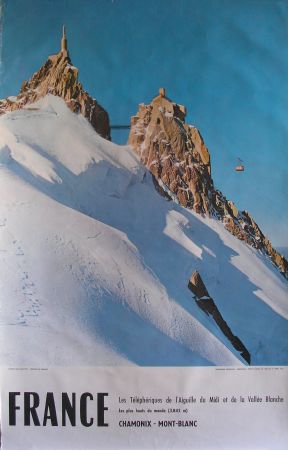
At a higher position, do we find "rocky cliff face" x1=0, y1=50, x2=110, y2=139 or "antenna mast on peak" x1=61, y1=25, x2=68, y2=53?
"antenna mast on peak" x1=61, y1=25, x2=68, y2=53

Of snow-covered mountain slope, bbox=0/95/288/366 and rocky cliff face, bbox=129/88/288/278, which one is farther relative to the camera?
rocky cliff face, bbox=129/88/288/278

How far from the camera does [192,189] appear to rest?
144cm

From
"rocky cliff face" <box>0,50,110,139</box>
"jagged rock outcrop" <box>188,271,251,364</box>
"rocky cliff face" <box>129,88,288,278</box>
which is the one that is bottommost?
"jagged rock outcrop" <box>188,271,251,364</box>

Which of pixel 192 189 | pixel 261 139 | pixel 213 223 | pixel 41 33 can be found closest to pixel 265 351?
pixel 213 223

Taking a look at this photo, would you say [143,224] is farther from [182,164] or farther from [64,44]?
[64,44]

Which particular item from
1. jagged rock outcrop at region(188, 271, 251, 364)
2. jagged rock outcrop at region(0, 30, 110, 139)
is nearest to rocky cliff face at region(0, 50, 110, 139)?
jagged rock outcrop at region(0, 30, 110, 139)

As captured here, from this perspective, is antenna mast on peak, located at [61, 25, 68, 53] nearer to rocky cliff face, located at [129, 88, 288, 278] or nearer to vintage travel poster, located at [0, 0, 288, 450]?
vintage travel poster, located at [0, 0, 288, 450]

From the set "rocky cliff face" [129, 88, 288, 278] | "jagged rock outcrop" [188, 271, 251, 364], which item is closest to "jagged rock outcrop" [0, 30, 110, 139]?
"rocky cliff face" [129, 88, 288, 278]

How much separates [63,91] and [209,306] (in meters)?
0.79

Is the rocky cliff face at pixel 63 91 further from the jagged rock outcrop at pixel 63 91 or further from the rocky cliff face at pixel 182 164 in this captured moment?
the rocky cliff face at pixel 182 164

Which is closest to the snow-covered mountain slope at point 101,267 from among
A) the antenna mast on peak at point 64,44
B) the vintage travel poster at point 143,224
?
the vintage travel poster at point 143,224

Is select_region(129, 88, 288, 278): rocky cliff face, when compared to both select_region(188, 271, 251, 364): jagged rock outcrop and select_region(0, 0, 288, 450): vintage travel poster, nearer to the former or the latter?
select_region(0, 0, 288, 450): vintage travel poster

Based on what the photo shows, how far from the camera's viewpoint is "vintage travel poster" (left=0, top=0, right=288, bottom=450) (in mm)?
1313

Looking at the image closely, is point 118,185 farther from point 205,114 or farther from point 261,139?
point 261,139
